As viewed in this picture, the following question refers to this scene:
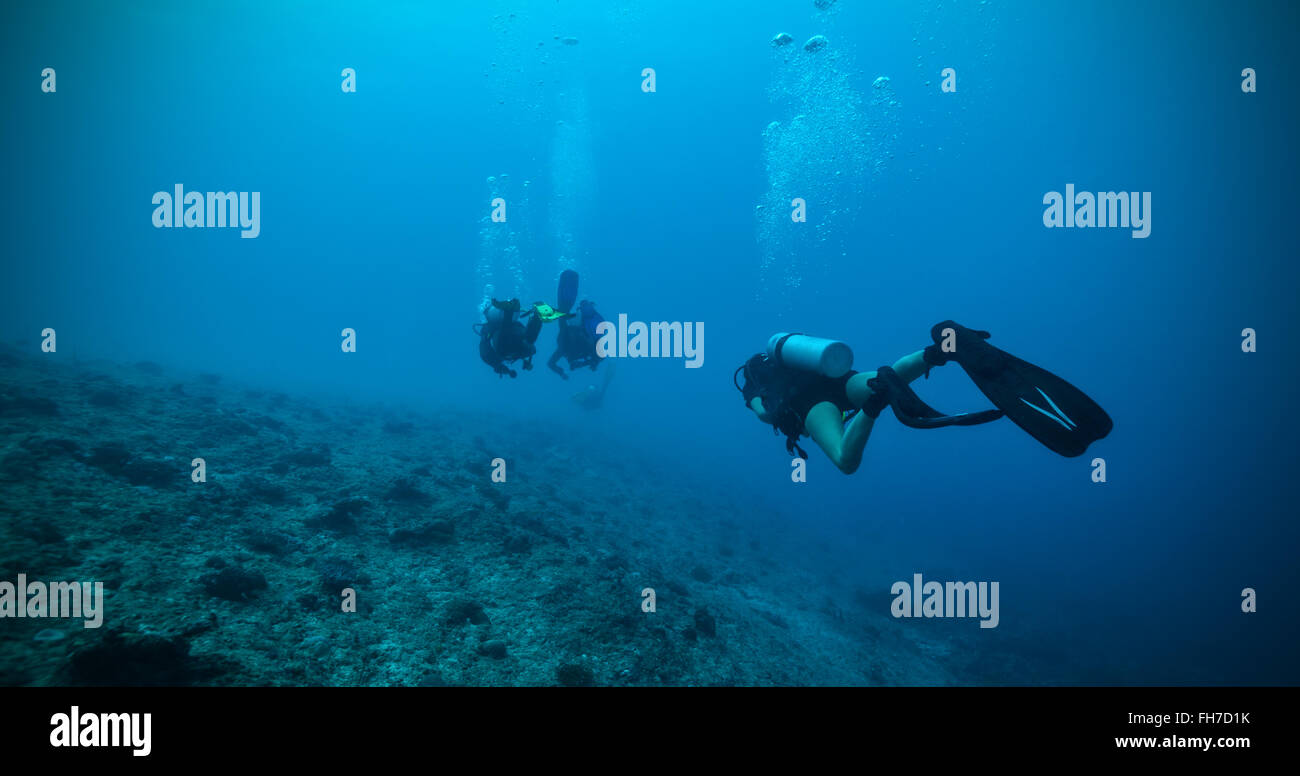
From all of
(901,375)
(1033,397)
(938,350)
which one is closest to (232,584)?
(901,375)

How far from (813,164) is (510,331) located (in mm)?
152374

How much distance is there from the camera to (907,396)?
147 inches

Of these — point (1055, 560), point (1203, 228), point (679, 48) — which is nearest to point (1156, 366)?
point (1203, 228)

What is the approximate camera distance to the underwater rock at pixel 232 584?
4.64 meters

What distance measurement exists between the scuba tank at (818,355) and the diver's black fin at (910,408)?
21.7 inches

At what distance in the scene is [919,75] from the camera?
78062mm

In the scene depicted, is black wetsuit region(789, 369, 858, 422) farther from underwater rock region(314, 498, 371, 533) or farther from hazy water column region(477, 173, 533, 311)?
hazy water column region(477, 173, 533, 311)

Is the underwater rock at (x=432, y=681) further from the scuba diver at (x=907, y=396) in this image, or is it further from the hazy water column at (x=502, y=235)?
the hazy water column at (x=502, y=235)

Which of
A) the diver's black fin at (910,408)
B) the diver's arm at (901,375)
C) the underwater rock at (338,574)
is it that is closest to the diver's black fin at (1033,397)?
the diver's arm at (901,375)

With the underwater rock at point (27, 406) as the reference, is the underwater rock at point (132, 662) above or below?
below

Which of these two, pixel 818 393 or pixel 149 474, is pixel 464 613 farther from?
pixel 149 474

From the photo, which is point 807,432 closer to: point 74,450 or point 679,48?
point 74,450

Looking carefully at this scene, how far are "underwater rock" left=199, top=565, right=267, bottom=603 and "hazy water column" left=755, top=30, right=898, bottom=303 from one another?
2855 inches

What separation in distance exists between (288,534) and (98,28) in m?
90.7
